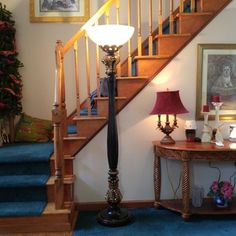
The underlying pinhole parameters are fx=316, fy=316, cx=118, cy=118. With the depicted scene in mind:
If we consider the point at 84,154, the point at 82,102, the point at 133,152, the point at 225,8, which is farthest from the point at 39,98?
the point at 225,8

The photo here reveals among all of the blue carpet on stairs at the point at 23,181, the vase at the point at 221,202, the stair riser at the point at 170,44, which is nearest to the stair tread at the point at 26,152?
the blue carpet on stairs at the point at 23,181

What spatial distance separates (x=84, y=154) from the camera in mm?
3252

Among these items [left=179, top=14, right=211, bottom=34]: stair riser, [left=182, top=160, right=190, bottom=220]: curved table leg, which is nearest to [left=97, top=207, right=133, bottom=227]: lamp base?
[left=182, top=160, right=190, bottom=220]: curved table leg

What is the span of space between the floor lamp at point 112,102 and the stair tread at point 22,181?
66 centimetres

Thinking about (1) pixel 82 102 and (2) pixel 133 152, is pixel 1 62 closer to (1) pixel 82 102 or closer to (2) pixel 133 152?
(1) pixel 82 102

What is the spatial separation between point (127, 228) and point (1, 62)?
7.67 feet

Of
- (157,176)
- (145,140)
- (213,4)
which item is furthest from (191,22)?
(157,176)

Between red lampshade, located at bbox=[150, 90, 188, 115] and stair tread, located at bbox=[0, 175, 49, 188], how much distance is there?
126 centimetres

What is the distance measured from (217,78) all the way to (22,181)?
2212mm

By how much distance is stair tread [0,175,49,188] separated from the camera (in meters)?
3.00

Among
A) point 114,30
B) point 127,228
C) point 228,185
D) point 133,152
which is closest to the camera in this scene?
point 114,30

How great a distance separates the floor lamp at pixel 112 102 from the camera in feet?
8.84

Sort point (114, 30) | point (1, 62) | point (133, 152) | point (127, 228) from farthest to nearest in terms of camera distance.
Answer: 1. point (1, 62)
2. point (133, 152)
3. point (127, 228)
4. point (114, 30)

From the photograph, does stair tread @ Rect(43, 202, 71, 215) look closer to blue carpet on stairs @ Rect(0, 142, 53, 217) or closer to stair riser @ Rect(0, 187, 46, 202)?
blue carpet on stairs @ Rect(0, 142, 53, 217)
